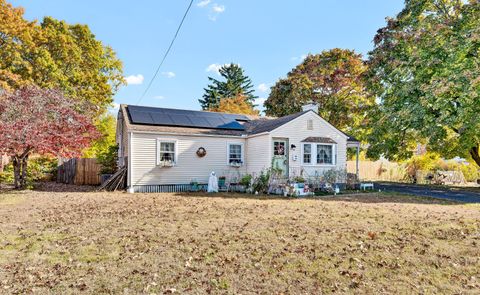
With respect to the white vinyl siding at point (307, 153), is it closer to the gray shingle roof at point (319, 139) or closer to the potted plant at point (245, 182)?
the gray shingle roof at point (319, 139)

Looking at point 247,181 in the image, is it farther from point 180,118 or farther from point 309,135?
point 180,118

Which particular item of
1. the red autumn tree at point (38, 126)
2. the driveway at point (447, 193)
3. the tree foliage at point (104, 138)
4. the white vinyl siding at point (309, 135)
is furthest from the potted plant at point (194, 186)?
the driveway at point (447, 193)

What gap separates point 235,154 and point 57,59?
660 inches

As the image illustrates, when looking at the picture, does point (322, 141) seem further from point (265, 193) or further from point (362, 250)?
point (362, 250)

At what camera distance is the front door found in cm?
1541

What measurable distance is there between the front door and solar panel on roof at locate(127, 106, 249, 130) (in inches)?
110

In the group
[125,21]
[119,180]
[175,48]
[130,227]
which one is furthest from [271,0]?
[119,180]

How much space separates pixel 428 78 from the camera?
15609mm

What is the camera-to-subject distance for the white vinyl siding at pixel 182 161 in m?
14.2

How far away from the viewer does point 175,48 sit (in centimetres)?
1388

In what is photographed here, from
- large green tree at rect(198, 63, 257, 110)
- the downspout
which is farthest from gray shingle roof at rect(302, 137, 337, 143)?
large green tree at rect(198, 63, 257, 110)

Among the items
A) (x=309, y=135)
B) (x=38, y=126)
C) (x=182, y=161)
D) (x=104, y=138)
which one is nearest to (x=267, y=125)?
(x=309, y=135)

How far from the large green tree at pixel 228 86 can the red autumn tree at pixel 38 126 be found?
34815 millimetres

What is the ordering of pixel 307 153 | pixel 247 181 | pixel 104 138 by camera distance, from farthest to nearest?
pixel 104 138
pixel 307 153
pixel 247 181
